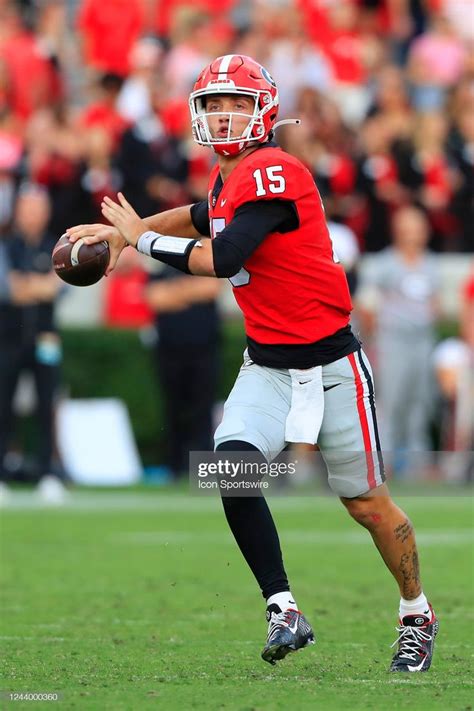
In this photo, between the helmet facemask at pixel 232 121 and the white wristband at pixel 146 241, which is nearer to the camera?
the white wristband at pixel 146 241

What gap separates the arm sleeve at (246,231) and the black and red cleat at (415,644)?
1.43 m

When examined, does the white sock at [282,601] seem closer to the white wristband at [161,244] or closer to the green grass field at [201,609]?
the green grass field at [201,609]

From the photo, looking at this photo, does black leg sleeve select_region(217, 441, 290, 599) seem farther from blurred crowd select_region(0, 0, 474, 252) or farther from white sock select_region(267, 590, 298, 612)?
blurred crowd select_region(0, 0, 474, 252)

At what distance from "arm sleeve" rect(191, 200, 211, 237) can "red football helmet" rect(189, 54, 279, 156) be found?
1.30 feet

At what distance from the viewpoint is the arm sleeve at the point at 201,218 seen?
5911 mm

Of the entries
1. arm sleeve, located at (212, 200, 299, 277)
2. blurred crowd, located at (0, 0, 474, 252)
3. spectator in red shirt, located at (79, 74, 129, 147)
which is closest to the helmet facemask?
arm sleeve, located at (212, 200, 299, 277)

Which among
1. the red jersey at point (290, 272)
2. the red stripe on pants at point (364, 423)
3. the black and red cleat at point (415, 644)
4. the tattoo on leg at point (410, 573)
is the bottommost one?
the black and red cleat at point (415, 644)

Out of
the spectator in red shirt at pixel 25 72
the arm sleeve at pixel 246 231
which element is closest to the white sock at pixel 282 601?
the arm sleeve at pixel 246 231

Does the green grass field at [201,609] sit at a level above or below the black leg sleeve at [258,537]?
below

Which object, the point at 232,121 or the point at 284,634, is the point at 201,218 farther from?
the point at 284,634

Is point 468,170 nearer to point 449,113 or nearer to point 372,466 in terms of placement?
point 449,113

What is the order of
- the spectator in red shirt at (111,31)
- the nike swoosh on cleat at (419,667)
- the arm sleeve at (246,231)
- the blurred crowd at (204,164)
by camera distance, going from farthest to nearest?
the spectator in red shirt at (111,31) < the blurred crowd at (204,164) < the nike swoosh on cleat at (419,667) < the arm sleeve at (246,231)

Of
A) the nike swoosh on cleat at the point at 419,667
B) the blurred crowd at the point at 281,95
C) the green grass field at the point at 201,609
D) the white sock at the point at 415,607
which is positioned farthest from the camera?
the blurred crowd at the point at 281,95

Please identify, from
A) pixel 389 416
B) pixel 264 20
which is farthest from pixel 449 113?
pixel 389 416
